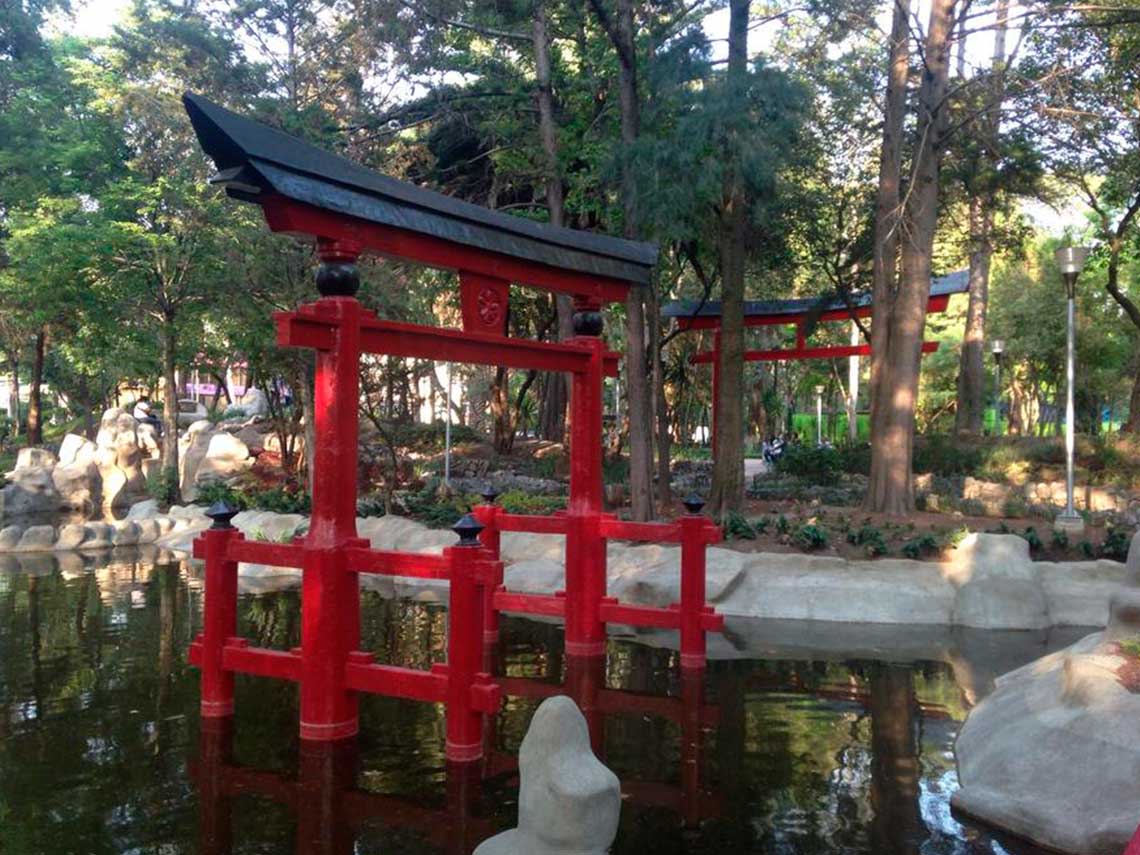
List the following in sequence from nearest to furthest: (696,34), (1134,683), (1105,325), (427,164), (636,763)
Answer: (1134,683)
(636,763)
(696,34)
(427,164)
(1105,325)

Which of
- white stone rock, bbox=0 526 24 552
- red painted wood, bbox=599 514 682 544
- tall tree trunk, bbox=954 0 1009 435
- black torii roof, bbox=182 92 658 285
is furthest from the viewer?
tall tree trunk, bbox=954 0 1009 435

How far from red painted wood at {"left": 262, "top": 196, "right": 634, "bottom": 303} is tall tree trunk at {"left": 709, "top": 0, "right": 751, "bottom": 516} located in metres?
6.21

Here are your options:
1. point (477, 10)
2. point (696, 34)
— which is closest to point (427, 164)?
point (477, 10)

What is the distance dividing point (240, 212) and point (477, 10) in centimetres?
757

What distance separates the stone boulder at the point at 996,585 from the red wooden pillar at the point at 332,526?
7.51m

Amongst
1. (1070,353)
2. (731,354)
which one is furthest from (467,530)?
(1070,353)

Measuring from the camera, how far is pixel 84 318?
2581cm

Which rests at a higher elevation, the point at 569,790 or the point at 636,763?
the point at 569,790

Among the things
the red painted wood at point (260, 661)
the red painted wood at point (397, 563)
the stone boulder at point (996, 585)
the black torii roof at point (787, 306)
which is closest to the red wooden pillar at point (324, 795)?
the red painted wood at point (260, 661)

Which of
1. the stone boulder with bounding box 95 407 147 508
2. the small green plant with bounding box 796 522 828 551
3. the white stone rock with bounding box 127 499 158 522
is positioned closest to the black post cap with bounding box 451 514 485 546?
the small green plant with bounding box 796 522 828 551

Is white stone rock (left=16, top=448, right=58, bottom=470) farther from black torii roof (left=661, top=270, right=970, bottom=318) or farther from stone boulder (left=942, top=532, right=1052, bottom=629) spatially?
stone boulder (left=942, top=532, right=1052, bottom=629)

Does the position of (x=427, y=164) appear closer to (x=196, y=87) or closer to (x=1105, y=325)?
(x=196, y=87)

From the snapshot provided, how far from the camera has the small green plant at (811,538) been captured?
42.4 feet

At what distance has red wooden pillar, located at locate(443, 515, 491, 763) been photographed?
630 centimetres
